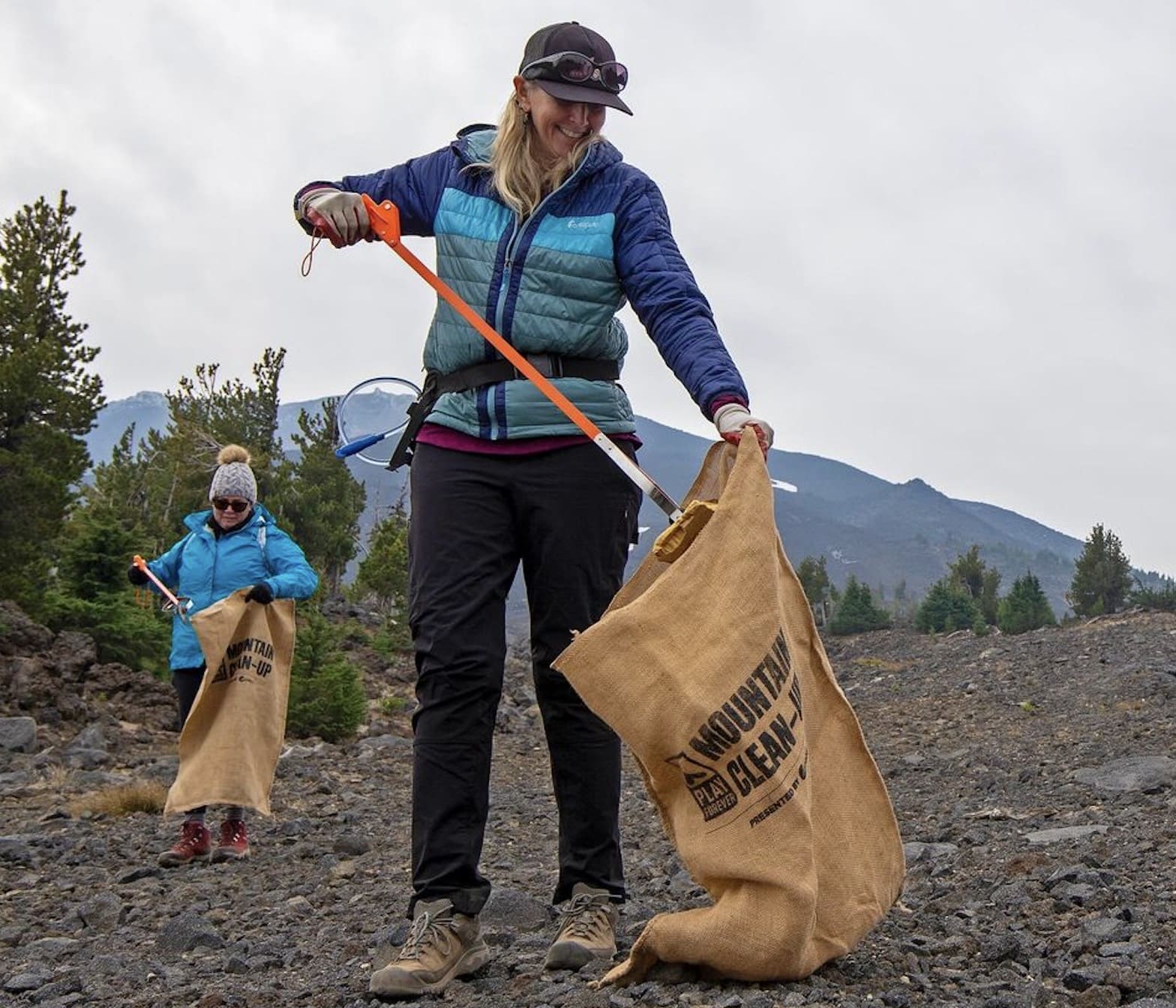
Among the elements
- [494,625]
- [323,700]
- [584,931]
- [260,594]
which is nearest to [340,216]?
[494,625]

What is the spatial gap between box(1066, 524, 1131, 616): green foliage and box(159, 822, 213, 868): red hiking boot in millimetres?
45052

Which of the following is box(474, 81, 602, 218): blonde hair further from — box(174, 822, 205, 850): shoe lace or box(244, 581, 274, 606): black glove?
box(174, 822, 205, 850): shoe lace

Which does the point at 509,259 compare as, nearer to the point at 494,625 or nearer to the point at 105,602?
the point at 494,625

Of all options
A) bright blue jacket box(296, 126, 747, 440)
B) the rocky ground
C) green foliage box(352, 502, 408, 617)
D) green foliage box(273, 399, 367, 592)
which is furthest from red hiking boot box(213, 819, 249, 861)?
green foliage box(273, 399, 367, 592)

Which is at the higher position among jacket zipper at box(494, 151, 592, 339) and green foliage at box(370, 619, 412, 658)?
jacket zipper at box(494, 151, 592, 339)

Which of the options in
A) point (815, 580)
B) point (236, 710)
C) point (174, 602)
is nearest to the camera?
point (236, 710)

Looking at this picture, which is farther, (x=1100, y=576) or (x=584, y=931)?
(x=1100, y=576)

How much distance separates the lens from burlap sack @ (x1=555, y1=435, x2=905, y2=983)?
2.82 metres

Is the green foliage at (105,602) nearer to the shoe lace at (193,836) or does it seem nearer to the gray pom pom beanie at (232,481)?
the gray pom pom beanie at (232,481)

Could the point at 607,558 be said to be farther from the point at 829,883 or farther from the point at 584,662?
the point at 829,883

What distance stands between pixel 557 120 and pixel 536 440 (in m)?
0.80

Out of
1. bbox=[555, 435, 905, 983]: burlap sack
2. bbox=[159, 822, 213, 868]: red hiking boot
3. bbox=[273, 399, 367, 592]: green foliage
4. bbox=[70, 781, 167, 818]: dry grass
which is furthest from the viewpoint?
bbox=[273, 399, 367, 592]: green foliage

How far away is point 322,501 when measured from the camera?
101 ft

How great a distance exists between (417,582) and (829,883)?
1229 millimetres
